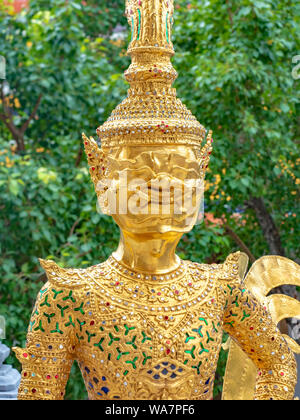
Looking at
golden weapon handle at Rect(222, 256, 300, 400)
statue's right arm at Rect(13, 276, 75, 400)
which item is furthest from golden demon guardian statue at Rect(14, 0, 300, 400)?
golden weapon handle at Rect(222, 256, 300, 400)

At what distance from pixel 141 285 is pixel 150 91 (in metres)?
0.55

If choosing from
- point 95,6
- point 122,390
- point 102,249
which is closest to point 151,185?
point 122,390

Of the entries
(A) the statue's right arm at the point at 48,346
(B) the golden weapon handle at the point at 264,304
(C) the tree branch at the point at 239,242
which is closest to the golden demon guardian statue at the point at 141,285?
(A) the statue's right arm at the point at 48,346

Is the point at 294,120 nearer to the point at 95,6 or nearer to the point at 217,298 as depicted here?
the point at 95,6

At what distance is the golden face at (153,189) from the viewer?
179cm

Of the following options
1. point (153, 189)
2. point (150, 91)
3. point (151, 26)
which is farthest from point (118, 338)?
point (151, 26)

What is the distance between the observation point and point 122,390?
179 cm

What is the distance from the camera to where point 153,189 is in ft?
5.85

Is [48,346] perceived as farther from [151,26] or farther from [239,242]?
[239,242]

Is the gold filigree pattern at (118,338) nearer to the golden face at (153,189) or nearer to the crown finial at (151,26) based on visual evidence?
the golden face at (153,189)

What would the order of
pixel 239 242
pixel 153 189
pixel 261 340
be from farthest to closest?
pixel 239 242
pixel 261 340
pixel 153 189

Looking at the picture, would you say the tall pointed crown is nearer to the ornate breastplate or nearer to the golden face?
the golden face

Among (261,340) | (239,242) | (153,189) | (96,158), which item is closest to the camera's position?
(153,189)

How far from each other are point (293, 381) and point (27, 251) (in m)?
2.20
